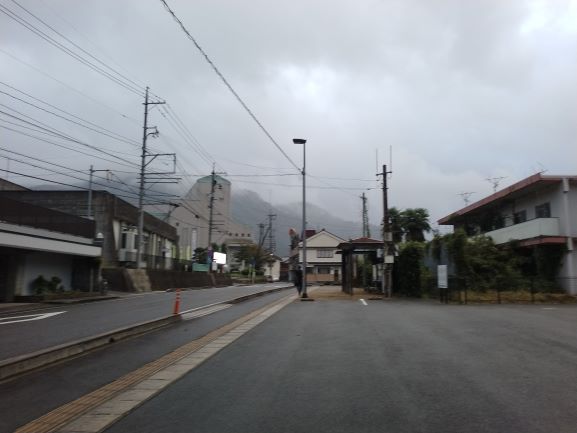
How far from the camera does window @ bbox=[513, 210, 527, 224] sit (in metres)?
35.6

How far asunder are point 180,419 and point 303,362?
384cm

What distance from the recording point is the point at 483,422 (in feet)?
20.4

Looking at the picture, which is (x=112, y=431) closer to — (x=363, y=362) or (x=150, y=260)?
(x=363, y=362)

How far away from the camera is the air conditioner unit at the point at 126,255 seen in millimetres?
53031

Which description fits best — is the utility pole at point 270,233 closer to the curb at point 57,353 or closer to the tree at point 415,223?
the tree at point 415,223

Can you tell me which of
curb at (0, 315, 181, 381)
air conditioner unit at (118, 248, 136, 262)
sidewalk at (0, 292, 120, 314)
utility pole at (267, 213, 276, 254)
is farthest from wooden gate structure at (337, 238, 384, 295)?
utility pole at (267, 213, 276, 254)

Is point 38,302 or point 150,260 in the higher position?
point 150,260

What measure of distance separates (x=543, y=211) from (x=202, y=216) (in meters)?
75.2


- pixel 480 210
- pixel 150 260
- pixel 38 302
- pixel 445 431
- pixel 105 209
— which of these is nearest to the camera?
pixel 445 431

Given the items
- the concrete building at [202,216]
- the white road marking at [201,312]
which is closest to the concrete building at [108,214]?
the concrete building at [202,216]

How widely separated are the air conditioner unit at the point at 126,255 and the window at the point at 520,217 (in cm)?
3452

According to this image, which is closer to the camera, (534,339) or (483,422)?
(483,422)

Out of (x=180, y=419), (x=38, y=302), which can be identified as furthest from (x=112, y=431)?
(x=38, y=302)

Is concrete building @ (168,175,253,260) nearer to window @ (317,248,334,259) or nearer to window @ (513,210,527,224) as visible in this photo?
window @ (317,248,334,259)
